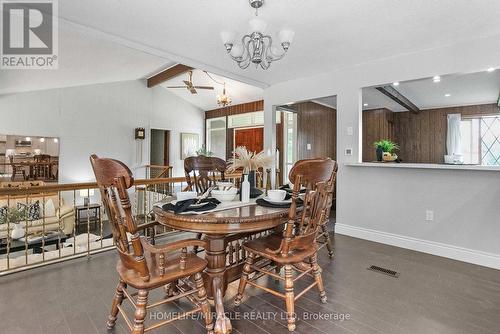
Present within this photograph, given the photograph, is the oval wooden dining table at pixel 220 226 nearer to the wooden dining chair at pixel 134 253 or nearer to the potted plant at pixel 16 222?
the wooden dining chair at pixel 134 253

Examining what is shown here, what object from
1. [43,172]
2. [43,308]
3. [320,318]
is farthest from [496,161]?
[43,172]

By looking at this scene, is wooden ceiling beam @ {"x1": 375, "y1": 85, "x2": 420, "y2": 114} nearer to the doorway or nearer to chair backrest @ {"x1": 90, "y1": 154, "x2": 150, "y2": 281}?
chair backrest @ {"x1": 90, "y1": 154, "x2": 150, "y2": 281}

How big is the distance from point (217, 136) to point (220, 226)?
28.1 ft

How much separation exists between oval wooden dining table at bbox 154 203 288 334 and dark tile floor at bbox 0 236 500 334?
206 millimetres

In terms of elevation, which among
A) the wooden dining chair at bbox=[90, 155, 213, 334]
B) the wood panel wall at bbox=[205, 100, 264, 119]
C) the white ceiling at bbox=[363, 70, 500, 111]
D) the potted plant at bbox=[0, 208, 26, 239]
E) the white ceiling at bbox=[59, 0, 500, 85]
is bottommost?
the potted plant at bbox=[0, 208, 26, 239]

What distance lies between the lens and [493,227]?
2.80m

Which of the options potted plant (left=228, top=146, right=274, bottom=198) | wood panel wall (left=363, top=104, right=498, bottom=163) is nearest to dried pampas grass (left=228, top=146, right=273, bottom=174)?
potted plant (left=228, top=146, right=274, bottom=198)

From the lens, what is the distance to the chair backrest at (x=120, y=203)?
4.09ft

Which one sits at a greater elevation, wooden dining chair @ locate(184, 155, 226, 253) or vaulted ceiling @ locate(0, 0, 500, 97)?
vaulted ceiling @ locate(0, 0, 500, 97)

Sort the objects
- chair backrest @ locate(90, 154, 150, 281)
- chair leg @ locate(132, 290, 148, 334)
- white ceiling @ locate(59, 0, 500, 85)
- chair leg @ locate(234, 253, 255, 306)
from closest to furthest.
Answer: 1. chair backrest @ locate(90, 154, 150, 281)
2. chair leg @ locate(132, 290, 148, 334)
3. chair leg @ locate(234, 253, 255, 306)
4. white ceiling @ locate(59, 0, 500, 85)

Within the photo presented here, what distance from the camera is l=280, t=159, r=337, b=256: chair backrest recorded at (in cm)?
165

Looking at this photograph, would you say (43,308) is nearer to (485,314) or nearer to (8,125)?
(485,314)

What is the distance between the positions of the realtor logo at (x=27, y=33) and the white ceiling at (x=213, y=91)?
12.3 ft

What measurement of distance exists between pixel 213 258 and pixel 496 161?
25.3ft
